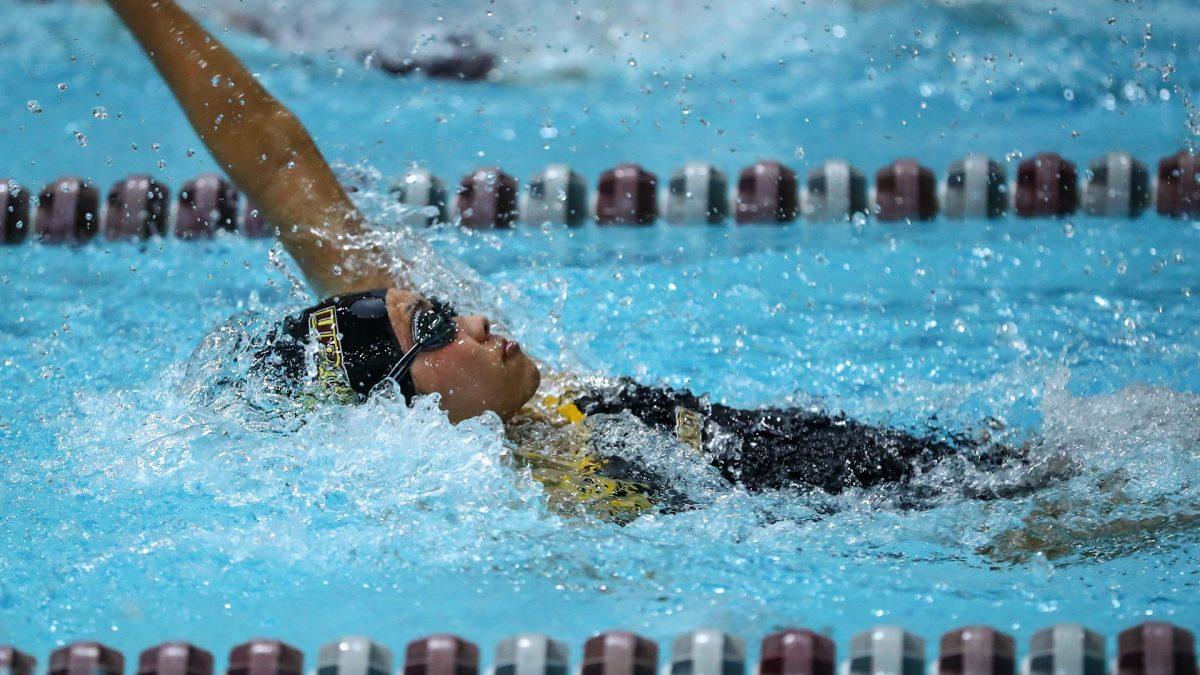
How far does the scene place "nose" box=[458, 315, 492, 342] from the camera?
7.77ft

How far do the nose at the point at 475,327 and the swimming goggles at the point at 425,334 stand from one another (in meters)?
0.02

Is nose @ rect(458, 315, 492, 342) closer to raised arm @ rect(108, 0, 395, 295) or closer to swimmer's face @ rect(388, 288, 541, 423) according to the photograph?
swimmer's face @ rect(388, 288, 541, 423)

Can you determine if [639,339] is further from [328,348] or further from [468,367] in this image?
[328,348]

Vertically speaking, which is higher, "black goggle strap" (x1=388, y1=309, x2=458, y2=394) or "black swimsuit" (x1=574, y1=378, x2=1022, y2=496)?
"black goggle strap" (x1=388, y1=309, x2=458, y2=394)

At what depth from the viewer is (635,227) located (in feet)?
13.2

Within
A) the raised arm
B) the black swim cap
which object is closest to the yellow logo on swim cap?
the black swim cap

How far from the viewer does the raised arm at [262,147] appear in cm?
259

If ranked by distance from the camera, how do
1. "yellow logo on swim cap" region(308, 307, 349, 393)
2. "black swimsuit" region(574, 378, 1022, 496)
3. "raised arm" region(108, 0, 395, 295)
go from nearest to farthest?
"yellow logo on swim cap" region(308, 307, 349, 393) < "black swimsuit" region(574, 378, 1022, 496) < "raised arm" region(108, 0, 395, 295)

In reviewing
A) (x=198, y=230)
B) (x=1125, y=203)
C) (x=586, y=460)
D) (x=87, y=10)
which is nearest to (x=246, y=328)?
(x=586, y=460)

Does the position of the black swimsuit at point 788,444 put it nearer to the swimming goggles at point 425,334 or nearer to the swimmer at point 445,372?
the swimmer at point 445,372

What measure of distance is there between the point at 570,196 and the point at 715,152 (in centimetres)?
139

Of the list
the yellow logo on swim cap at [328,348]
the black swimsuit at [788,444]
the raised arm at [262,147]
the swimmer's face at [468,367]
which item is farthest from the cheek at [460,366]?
the raised arm at [262,147]

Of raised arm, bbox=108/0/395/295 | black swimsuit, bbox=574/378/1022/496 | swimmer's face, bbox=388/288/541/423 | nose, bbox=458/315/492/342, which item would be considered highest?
raised arm, bbox=108/0/395/295

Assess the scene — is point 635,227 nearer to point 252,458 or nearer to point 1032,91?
point 252,458
